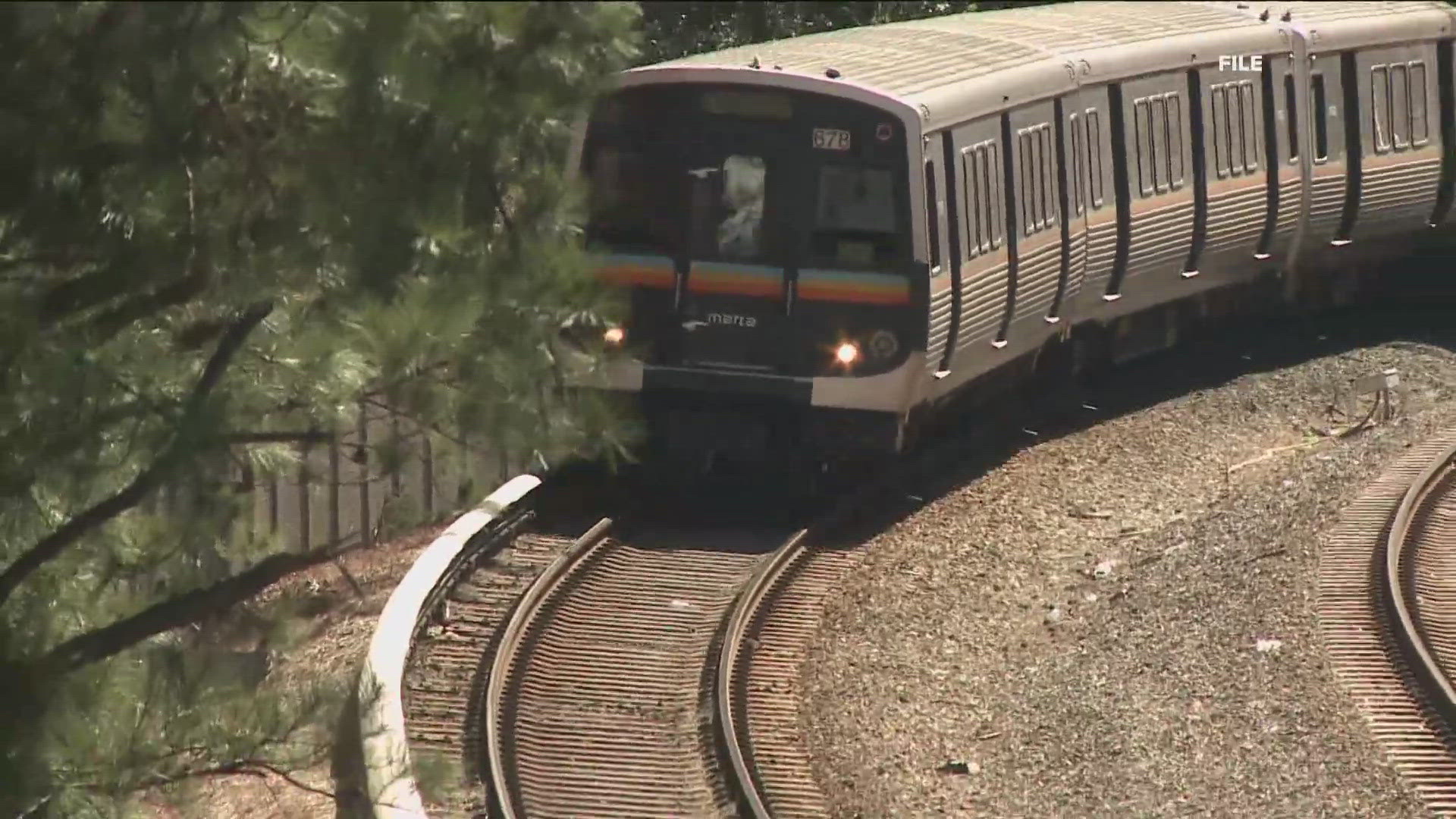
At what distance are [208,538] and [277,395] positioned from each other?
0.48 m

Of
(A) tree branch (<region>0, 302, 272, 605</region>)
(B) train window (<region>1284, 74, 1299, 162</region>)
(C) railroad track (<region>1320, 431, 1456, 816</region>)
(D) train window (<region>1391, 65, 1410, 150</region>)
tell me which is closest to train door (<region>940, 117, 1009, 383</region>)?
(C) railroad track (<region>1320, 431, 1456, 816</region>)

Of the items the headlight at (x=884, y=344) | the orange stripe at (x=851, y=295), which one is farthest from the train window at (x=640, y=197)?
the headlight at (x=884, y=344)

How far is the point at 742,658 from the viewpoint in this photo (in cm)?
1156

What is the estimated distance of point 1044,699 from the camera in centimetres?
1116

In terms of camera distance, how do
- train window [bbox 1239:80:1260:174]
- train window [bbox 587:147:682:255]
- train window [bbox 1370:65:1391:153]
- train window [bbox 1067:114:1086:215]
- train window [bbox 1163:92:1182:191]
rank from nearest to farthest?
1. train window [bbox 587:147:682:255]
2. train window [bbox 1067:114:1086:215]
3. train window [bbox 1163:92:1182:191]
4. train window [bbox 1239:80:1260:174]
5. train window [bbox 1370:65:1391:153]

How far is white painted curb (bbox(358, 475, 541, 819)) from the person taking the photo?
9.00 m

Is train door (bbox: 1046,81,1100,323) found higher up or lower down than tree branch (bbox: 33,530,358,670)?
lower down

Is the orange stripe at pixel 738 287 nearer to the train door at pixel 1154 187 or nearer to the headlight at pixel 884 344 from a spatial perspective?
the headlight at pixel 884 344

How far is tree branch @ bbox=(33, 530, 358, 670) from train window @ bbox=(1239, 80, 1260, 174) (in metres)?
12.5

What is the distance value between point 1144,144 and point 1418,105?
14.0 feet

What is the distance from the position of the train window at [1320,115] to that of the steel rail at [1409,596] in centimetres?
439

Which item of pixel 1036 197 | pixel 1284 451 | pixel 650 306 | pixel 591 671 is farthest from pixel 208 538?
pixel 1284 451

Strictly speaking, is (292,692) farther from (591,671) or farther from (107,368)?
(591,671)

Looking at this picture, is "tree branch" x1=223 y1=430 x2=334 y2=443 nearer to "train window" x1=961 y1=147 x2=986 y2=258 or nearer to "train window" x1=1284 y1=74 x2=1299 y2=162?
"train window" x1=961 y1=147 x2=986 y2=258
